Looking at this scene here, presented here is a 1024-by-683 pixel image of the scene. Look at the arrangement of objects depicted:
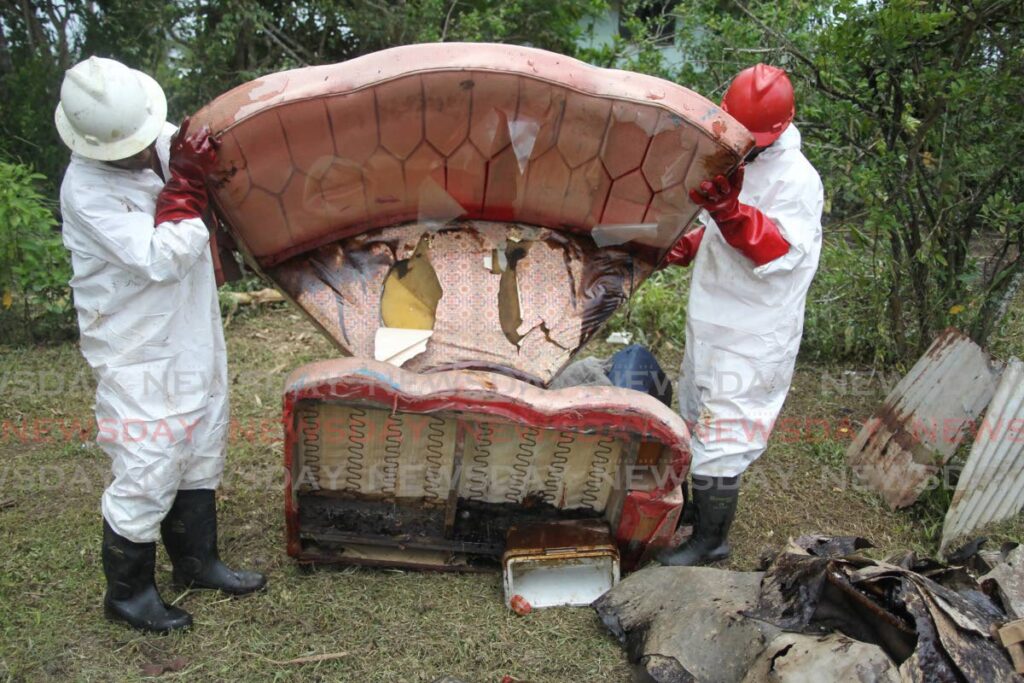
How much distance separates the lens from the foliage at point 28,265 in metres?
4.61

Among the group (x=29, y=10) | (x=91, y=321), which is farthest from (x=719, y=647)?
(x=29, y=10)

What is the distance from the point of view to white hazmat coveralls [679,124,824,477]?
287 centimetres

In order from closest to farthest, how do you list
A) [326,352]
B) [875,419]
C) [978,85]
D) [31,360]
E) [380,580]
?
[380,580] → [978,85] → [875,419] → [31,360] → [326,352]

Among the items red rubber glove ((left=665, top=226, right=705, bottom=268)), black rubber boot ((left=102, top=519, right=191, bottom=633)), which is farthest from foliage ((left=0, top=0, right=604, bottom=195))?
black rubber boot ((left=102, top=519, right=191, bottom=633))

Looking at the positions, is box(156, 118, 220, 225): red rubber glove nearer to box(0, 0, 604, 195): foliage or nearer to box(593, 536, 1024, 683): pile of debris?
box(593, 536, 1024, 683): pile of debris

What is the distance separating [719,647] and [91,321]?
2.04 meters

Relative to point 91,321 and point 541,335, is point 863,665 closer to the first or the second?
point 541,335

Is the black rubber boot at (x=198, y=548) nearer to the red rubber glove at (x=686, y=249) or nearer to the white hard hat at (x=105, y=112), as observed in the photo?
the white hard hat at (x=105, y=112)

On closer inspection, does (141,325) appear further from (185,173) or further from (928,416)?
(928,416)

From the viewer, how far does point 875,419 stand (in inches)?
156

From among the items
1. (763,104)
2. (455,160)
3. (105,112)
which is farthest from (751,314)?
(105,112)

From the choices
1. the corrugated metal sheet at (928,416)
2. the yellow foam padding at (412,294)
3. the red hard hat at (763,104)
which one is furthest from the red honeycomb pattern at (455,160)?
the corrugated metal sheet at (928,416)

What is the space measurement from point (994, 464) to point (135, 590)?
3120mm

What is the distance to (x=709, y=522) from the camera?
314cm
